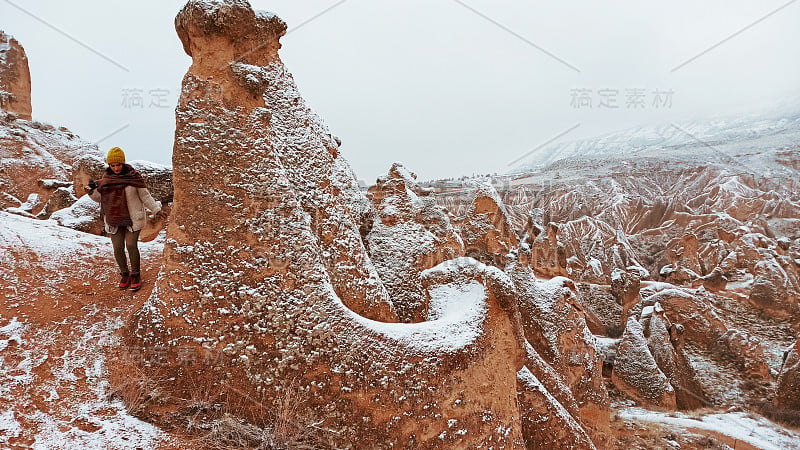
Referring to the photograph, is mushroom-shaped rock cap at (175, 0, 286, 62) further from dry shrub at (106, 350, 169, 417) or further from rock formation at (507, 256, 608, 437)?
rock formation at (507, 256, 608, 437)

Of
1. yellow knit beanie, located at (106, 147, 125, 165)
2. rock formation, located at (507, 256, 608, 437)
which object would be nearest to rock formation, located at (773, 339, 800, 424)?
rock formation, located at (507, 256, 608, 437)

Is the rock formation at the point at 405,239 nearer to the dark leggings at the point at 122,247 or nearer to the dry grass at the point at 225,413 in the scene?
the dry grass at the point at 225,413

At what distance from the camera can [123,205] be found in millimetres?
4504

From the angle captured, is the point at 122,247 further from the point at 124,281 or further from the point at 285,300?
the point at 285,300

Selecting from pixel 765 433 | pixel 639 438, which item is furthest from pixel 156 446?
pixel 765 433

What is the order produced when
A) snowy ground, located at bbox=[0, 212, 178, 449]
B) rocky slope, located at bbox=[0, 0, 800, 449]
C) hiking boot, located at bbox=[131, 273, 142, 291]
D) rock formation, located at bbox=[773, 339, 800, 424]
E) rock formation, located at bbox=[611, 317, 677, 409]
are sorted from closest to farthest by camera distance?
snowy ground, located at bbox=[0, 212, 178, 449]
rocky slope, located at bbox=[0, 0, 800, 449]
hiking boot, located at bbox=[131, 273, 142, 291]
rock formation, located at bbox=[773, 339, 800, 424]
rock formation, located at bbox=[611, 317, 677, 409]

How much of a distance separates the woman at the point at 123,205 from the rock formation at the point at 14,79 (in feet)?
87.2

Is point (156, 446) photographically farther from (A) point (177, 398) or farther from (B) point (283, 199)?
(B) point (283, 199)

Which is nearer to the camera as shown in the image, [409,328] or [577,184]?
[409,328]

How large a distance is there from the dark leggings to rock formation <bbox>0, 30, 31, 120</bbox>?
87.4ft

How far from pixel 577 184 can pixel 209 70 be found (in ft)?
165

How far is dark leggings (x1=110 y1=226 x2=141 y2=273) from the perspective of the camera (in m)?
4.54

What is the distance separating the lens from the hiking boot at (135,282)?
14.9 feet

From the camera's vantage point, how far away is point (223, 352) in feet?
10.4
